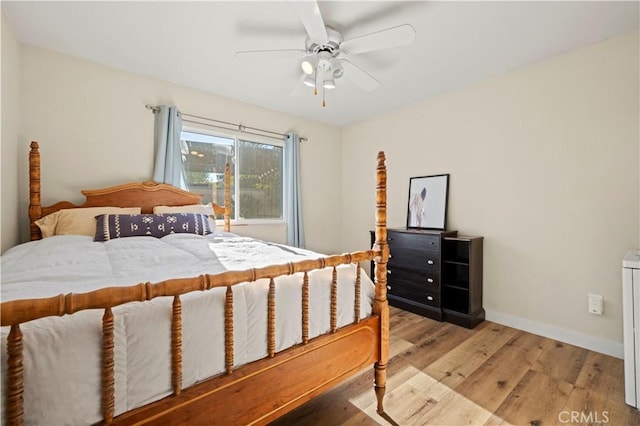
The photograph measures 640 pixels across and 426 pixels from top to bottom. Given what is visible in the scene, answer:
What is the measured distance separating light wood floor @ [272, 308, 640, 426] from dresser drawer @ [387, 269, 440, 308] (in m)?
0.49

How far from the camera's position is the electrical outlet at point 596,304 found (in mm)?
2150

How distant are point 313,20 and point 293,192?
7.53 ft

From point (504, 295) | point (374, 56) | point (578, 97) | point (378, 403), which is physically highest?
point (374, 56)

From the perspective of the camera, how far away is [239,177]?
352 cm

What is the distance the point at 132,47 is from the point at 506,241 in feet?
12.2

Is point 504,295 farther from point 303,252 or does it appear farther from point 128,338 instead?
point 128,338

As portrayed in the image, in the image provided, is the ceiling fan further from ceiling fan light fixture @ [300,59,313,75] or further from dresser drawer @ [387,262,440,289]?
dresser drawer @ [387,262,440,289]

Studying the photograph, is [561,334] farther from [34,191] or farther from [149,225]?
[34,191]

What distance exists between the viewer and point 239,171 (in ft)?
11.6

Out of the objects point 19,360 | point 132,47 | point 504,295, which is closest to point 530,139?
point 504,295

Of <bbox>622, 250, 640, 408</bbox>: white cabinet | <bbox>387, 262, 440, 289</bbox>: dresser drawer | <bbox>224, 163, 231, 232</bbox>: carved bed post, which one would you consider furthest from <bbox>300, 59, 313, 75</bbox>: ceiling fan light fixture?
<bbox>622, 250, 640, 408</bbox>: white cabinet

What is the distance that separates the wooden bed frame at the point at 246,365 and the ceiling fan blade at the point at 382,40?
0.79m

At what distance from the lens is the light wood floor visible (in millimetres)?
1486

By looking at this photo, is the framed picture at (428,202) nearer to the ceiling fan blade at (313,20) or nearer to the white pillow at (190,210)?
the ceiling fan blade at (313,20)
